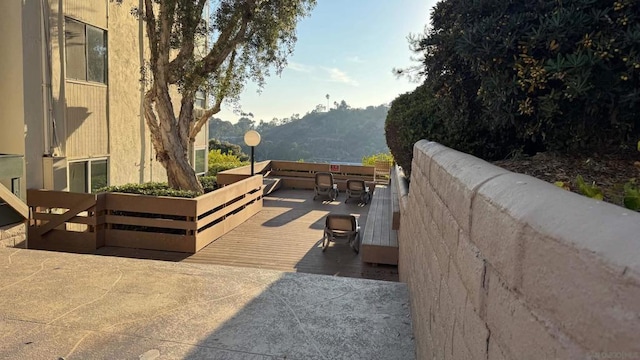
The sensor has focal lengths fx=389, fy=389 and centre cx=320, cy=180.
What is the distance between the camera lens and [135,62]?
10891 millimetres

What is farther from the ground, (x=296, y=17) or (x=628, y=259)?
(x=296, y=17)

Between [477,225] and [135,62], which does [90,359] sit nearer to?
[477,225]

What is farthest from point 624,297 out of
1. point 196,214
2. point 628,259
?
point 196,214

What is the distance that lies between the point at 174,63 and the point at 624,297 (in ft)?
31.2

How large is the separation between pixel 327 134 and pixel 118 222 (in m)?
60.0

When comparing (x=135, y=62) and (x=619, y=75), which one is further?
(x=135, y=62)

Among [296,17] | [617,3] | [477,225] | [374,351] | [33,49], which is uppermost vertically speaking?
[296,17]

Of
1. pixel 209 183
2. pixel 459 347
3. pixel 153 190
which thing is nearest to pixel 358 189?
pixel 209 183

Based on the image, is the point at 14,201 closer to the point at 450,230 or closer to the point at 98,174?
the point at 98,174

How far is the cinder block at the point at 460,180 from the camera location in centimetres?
150

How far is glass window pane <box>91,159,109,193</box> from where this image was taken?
967 cm

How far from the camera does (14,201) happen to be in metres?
6.29

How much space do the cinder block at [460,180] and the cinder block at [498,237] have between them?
0.41ft

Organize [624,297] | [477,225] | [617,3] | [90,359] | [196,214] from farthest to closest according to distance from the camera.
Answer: [196,214]
[617,3]
[90,359]
[477,225]
[624,297]
